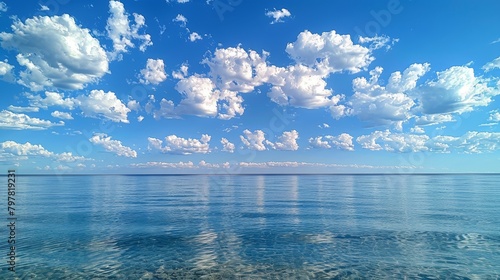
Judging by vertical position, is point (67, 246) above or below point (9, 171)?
below

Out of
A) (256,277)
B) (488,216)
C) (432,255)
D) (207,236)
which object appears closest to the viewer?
(256,277)

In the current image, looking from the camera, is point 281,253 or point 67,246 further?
point 67,246

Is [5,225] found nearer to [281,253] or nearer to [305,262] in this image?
[281,253]

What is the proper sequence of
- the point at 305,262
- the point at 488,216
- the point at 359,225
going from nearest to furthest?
1. the point at 305,262
2. the point at 359,225
3. the point at 488,216

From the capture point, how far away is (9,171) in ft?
92.9

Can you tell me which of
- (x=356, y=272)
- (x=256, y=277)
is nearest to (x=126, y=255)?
(x=256, y=277)

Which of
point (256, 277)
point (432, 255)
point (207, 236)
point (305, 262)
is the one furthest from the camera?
point (207, 236)

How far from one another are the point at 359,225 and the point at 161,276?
2866 cm

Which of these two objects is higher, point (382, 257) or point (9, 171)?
point (9, 171)

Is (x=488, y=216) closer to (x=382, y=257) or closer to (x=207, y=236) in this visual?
(x=382, y=257)

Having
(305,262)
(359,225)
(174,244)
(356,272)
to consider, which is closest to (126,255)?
(174,244)

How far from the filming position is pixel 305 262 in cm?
2562

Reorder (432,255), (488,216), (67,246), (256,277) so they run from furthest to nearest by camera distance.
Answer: (488,216) < (67,246) < (432,255) < (256,277)

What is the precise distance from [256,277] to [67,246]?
21.7 meters
